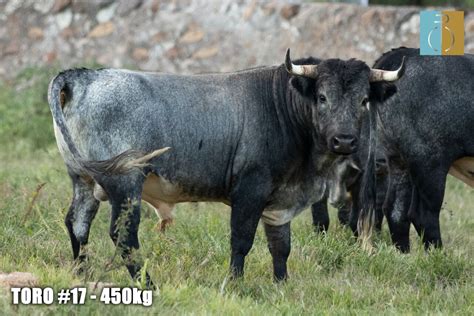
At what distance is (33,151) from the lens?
1482cm

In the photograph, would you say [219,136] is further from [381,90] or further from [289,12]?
[289,12]

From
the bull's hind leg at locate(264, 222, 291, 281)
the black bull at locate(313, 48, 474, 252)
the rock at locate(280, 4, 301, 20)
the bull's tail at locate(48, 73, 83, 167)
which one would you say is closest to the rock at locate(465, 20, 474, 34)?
the rock at locate(280, 4, 301, 20)

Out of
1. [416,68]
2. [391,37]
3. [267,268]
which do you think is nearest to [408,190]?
[416,68]

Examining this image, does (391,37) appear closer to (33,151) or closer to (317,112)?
(33,151)

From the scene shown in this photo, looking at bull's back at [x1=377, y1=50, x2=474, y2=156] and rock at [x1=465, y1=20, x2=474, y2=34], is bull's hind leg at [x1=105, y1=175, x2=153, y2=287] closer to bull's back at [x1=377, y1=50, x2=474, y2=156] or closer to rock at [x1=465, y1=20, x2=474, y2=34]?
bull's back at [x1=377, y1=50, x2=474, y2=156]

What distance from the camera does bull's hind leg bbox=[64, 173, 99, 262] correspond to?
26.7 feet

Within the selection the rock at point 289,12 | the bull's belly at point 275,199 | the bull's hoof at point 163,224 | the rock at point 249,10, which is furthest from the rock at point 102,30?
the bull's belly at point 275,199

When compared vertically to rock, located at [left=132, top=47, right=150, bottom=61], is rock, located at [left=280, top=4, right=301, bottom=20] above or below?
above

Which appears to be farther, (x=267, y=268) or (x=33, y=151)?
(x=33, y=151)

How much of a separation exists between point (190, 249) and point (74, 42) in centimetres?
902

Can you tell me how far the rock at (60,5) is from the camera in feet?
57.1

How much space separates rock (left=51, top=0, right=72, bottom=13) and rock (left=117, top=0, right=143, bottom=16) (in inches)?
32.8

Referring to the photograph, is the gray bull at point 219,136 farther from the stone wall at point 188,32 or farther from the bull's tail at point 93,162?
the stone wall at point 188,32

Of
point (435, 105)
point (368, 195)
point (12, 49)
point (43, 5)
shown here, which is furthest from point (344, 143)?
point (43, 5)
